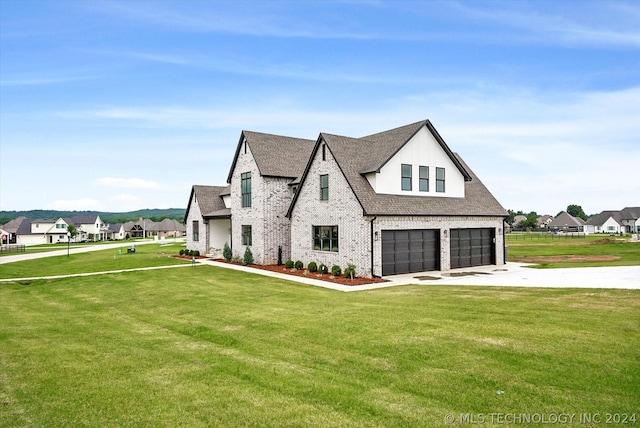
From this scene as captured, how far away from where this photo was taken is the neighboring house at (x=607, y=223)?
120081mm

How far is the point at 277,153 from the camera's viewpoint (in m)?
30.5

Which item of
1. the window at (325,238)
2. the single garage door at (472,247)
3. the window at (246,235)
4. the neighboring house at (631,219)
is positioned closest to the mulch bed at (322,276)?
the window at (325,238)

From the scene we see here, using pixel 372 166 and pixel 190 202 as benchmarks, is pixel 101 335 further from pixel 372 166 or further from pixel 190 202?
pixel 190 202

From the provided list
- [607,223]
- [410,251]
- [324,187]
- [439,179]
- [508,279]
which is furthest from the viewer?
[607,223]

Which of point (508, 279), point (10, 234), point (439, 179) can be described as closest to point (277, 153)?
point (439, 179)

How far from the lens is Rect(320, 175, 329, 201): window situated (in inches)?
953

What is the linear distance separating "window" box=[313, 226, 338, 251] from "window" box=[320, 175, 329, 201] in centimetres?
185

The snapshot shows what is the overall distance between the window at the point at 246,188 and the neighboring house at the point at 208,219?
3751mm

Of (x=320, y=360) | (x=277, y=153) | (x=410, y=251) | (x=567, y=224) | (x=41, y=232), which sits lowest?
(x=320, y=360)

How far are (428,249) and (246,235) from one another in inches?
556

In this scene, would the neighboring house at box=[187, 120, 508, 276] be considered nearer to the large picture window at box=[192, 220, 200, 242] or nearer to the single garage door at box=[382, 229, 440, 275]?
the single garage door at box=[382, 229, 440, 275]

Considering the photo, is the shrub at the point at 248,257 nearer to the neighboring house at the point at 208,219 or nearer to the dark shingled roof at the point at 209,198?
the neighboring house at the point at 208,219

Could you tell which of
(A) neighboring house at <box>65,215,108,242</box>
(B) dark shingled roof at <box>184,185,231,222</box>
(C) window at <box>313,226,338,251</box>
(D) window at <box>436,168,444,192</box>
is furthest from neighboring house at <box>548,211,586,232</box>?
(A) neighboring house at <box>65,215,108,242</box>

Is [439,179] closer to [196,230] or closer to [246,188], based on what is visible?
[246,188]
